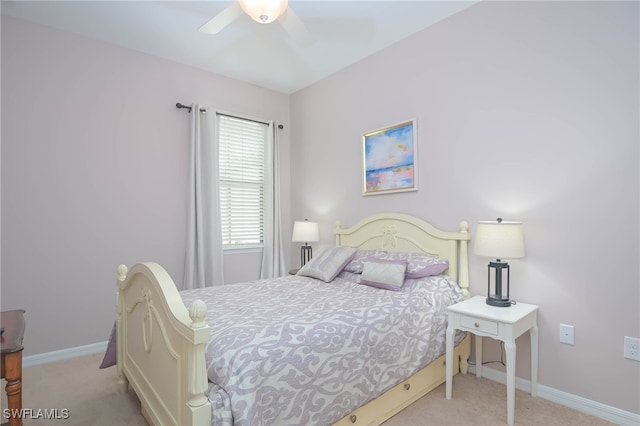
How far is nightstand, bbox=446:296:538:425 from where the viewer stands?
1.86m

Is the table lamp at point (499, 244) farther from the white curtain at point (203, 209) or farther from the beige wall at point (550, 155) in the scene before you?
the white curtain at point (203, 209)

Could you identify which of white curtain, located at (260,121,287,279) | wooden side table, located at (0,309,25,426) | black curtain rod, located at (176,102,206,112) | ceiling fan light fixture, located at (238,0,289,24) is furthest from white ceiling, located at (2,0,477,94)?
wooden side table, located at (0,309,25,426)

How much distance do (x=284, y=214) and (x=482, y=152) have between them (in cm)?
250

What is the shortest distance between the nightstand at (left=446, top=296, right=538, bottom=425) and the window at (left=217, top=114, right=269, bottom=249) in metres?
2.50

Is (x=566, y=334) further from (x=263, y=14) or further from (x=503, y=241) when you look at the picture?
(x=263, y=14)

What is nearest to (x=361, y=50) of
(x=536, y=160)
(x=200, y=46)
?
(x=200, y=46)

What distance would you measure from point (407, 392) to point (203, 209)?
258 centimetres

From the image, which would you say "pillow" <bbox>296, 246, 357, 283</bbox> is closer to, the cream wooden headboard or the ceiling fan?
the cream wooden headboard

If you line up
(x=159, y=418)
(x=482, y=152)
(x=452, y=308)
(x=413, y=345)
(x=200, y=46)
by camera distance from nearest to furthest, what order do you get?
(x=159, y=418), (x=413, y=345), (x=452, y=308), (x=482, y=152), (x=200, y=46)

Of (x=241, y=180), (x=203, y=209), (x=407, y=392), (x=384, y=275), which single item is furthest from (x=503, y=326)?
(x=241, y=180)

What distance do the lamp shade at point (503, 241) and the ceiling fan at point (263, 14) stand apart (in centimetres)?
181

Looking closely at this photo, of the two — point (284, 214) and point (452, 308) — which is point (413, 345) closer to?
point (452, 308)

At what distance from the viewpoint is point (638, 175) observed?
1840 millimetres

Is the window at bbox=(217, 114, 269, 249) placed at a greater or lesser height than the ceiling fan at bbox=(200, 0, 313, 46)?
lesser
